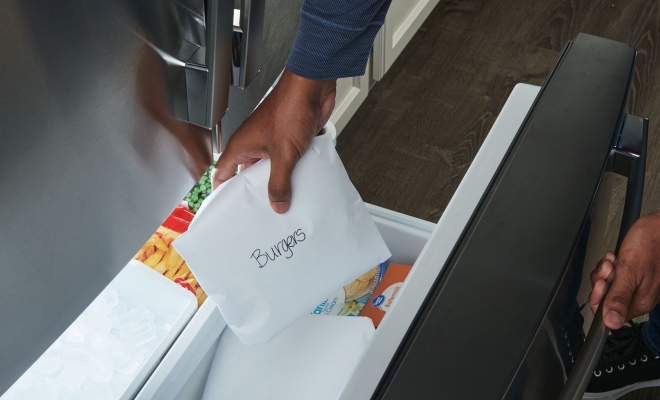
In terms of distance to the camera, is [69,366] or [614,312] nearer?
[614,312]

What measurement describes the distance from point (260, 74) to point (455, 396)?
1.39ft

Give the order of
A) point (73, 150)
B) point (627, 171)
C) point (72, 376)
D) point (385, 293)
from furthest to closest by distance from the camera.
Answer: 1. point (385, 293)
2. point (72, 376)
3. point (627, 171)
4. point (73, 150)

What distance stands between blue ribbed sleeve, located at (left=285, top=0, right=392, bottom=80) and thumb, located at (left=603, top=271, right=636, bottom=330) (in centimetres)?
40

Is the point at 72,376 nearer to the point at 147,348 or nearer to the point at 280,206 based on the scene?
the point at 147,348

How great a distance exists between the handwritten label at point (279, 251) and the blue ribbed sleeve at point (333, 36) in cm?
20

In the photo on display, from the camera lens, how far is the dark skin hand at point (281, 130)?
70 cm

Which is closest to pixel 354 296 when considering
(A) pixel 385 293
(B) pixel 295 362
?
(A) pixel 385 293

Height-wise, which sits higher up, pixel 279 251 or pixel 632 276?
pixel 632 276

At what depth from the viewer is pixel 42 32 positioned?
13.2 inches

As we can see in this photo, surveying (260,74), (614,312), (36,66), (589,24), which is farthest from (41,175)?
(589,24)

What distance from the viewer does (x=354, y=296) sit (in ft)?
3.87

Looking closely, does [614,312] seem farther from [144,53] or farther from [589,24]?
[589,24]

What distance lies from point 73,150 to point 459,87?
2.08 meters

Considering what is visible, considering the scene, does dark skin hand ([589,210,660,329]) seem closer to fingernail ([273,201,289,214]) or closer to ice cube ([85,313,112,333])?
fingernail ([273,201,289,214])
